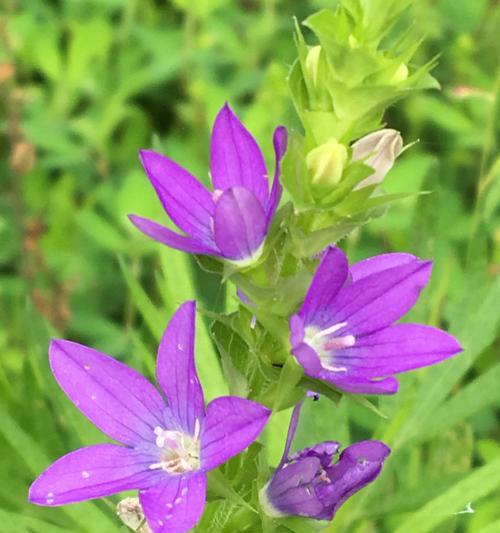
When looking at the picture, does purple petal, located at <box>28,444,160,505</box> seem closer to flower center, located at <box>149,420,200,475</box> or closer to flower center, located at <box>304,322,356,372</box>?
flower center, located at <box>149,420,200,475</box>

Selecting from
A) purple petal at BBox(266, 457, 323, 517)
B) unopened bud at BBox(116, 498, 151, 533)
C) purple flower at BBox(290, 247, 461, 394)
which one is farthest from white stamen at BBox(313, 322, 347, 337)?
unopened bud at BBox(116, 498, 151, 533)

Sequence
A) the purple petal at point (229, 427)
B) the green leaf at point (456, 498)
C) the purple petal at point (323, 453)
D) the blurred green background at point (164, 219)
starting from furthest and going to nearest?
the blurred green background at point (164, 219) → the green leaf at point (456, 498) → the purple petal at point (323, 453) → the purple petal at point (229, 427)

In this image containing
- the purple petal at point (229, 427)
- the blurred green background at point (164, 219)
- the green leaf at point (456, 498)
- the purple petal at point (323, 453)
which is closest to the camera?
the purple petal at point (229, 427)

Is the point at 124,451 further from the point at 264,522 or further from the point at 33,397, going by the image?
the point at 33,397

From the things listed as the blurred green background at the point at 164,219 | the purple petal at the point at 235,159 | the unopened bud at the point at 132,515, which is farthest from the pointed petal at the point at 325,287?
the blurred green background at the point at 164,219

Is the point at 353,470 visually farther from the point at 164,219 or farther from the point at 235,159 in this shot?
the point at 164,219

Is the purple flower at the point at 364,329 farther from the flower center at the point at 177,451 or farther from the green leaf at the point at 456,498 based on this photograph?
the green leaf at the point at 456,498

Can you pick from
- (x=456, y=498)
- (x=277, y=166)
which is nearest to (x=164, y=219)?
(x=456, y=498)
